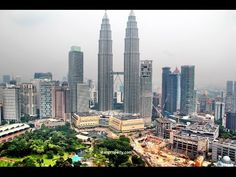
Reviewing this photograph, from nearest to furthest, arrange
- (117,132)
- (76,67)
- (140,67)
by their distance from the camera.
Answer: (117,132) → (76,67) → (140,67)

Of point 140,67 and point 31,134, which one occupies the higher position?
point 140,67

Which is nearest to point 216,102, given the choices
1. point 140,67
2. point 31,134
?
point 140,67

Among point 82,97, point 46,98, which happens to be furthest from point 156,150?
point 46,98

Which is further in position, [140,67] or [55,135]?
[140,67]

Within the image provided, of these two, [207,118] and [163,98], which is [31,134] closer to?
[163,98]

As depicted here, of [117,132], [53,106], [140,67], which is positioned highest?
[140,67]

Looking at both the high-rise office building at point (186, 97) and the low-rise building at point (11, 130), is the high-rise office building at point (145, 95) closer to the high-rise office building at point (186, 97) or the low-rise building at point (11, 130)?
the high-rise office building at point (186, 97)

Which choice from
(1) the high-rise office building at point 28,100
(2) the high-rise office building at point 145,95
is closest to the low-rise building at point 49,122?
(1) the high-rise office building at point 28,100

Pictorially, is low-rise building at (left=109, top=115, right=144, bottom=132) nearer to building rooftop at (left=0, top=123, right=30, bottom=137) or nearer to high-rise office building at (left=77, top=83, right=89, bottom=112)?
high-rise office building at (left=77, top=83, right=89, bottom=112)
